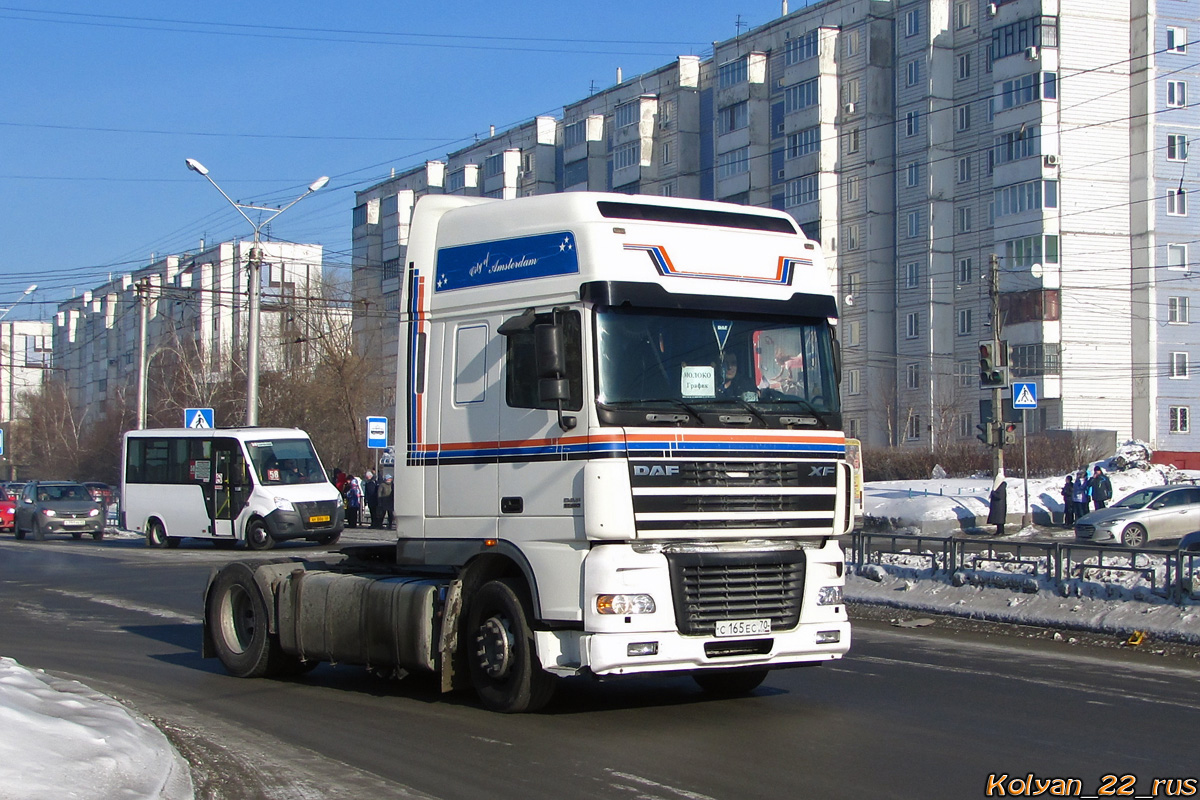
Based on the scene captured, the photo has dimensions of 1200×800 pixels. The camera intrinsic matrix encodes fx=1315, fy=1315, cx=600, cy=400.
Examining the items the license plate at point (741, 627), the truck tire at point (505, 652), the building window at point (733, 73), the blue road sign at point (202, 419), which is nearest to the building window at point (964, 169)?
the building window at point (733, 73)

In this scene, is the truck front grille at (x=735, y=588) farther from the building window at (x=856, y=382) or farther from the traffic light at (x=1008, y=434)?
the building window at (x=856, y=382)

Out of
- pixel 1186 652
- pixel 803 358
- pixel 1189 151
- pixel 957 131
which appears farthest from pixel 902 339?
pixel 803 358

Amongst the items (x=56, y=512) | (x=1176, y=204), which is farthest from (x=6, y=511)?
(x=1176, y=204)

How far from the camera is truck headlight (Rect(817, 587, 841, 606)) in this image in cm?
950

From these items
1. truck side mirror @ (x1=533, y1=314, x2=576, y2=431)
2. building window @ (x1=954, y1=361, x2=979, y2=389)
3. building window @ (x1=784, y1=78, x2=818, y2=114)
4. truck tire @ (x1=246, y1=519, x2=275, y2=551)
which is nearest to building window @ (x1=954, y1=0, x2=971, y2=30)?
building window @ (x1=784, y1=78, x2=818, y2=114)

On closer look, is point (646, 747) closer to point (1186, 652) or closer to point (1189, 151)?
point (1186, 652)

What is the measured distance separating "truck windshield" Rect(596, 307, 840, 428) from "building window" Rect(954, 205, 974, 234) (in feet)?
194

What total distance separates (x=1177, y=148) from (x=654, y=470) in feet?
199

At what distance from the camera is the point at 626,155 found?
79.2 m

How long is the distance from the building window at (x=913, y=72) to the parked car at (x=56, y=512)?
44971 millimetres

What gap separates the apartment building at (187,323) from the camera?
57.8m

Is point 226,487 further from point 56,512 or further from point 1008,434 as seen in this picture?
point 1008,434

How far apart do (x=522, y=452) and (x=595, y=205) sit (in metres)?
1.83

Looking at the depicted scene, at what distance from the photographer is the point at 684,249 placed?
30.7 feet
